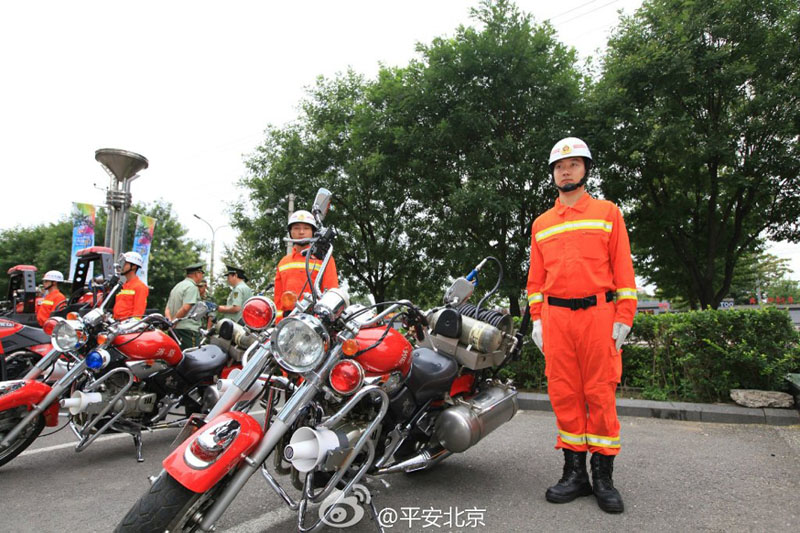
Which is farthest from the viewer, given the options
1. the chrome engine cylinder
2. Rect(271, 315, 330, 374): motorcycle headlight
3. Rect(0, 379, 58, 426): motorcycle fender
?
Rect(0, 379, 58, 426): motorcycle fender

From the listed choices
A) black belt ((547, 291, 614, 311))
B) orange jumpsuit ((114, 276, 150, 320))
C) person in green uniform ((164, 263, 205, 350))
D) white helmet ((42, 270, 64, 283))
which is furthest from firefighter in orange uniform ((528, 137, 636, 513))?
white helmet ((42, 270, 64, 283))

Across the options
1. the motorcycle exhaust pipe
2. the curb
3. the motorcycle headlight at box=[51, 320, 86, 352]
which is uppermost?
the motorcycle headlight at box=[51, 320, 86, 352]

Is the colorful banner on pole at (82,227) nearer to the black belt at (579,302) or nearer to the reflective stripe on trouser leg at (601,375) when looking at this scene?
the black belt at (579,302)

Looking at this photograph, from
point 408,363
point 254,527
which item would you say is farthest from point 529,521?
point 254,527

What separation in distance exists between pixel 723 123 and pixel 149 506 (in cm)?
1289

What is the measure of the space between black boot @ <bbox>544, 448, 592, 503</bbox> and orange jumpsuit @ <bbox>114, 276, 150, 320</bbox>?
176 inches

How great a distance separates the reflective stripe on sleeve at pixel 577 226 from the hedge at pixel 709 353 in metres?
3.50

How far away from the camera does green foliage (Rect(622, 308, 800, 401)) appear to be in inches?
219

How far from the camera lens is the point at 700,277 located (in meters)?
13.5

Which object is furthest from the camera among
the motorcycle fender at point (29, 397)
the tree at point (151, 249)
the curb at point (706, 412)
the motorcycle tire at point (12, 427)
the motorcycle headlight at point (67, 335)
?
the tree at point (151, 249)

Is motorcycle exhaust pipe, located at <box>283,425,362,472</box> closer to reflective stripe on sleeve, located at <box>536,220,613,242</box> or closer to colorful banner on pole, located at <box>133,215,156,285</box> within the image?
reflective stripe on sleeve, located at <box>536,220,613,242</box>

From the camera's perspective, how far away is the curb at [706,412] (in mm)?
5102

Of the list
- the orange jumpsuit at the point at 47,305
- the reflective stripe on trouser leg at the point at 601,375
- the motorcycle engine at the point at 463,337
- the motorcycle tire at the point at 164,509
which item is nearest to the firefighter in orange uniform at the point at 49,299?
the orange jumpsuit at the point at 47,305

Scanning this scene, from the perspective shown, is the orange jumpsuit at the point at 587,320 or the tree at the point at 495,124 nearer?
the orange jumpsuit at the point at 587,320
